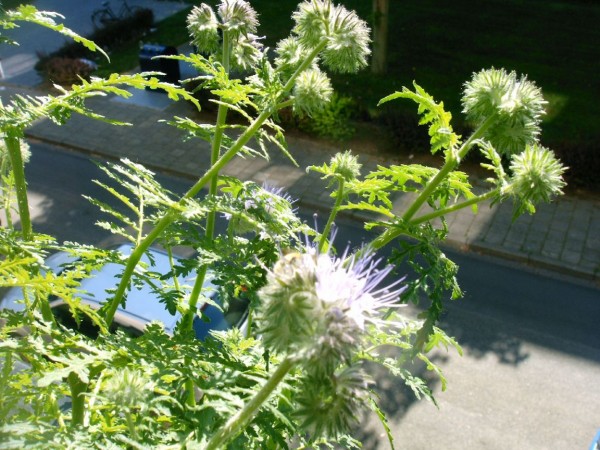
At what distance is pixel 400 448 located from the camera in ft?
21.5

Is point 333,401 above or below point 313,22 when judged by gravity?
below

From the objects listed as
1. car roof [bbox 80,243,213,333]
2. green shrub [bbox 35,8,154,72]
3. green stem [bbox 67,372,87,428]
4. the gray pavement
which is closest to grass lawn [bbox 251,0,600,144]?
the gray pavement

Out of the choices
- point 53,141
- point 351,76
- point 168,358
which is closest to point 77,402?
point 168,358

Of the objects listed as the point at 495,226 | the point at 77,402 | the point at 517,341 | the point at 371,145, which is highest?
the point at 371,145

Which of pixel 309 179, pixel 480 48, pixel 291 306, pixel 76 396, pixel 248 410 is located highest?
pixel 480 48

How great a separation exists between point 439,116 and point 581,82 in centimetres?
1318

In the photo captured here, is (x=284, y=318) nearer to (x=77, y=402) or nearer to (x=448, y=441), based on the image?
(x=77, y=402)

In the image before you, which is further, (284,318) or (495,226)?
(495,226)

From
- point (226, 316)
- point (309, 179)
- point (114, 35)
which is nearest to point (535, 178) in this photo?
point (226, 316)

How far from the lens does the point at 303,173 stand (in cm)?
1123

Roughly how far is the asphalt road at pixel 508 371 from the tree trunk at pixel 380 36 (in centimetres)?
564

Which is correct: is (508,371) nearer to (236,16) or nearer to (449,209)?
(449,209)

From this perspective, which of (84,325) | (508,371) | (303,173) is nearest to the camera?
(84,325)

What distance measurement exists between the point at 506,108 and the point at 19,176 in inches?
60.9
